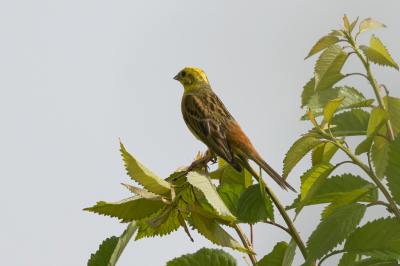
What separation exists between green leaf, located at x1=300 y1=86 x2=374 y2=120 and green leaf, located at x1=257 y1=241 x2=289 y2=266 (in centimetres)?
34

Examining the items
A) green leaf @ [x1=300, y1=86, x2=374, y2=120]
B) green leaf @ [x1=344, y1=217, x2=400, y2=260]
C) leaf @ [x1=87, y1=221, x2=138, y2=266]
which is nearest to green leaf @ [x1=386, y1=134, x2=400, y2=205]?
green leaf @ [x1=344, y1=217, x2=400, y2=260]

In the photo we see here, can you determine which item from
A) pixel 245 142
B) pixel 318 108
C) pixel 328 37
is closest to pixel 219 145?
pixel 245 142

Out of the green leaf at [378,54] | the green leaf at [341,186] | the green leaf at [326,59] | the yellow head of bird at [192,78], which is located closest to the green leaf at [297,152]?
the green leaf at [341,186]

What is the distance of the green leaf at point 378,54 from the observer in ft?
3.46

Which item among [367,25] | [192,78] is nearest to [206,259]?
[367,25]

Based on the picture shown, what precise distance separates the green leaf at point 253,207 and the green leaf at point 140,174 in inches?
8.9

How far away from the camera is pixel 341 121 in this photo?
109 cm

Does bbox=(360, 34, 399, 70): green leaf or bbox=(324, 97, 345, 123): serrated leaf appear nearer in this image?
bbox=(324, 97, 345, 123): serrated leaf

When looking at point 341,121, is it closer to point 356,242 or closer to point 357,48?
point 357,48

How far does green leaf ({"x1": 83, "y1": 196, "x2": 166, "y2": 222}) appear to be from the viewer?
2.17ft

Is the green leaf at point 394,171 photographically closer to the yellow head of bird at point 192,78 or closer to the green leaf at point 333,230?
the green leaf at point 333,230

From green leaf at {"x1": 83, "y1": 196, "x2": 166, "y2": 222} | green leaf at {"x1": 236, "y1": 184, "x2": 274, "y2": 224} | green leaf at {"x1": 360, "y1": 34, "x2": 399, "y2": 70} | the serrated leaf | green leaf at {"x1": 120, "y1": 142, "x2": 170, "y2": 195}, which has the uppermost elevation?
green leaf at {"x1": 360, "y1": 34, "x2": 399, "y2": 70}

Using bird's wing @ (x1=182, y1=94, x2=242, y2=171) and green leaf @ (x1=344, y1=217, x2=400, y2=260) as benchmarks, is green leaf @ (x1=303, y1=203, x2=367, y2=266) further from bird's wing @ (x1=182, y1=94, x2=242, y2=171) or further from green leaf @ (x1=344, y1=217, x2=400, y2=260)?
bird's wing @ (x1=182, y1=94, x2=242, y2=171)

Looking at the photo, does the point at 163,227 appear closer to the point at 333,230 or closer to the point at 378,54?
the point at 333,230
